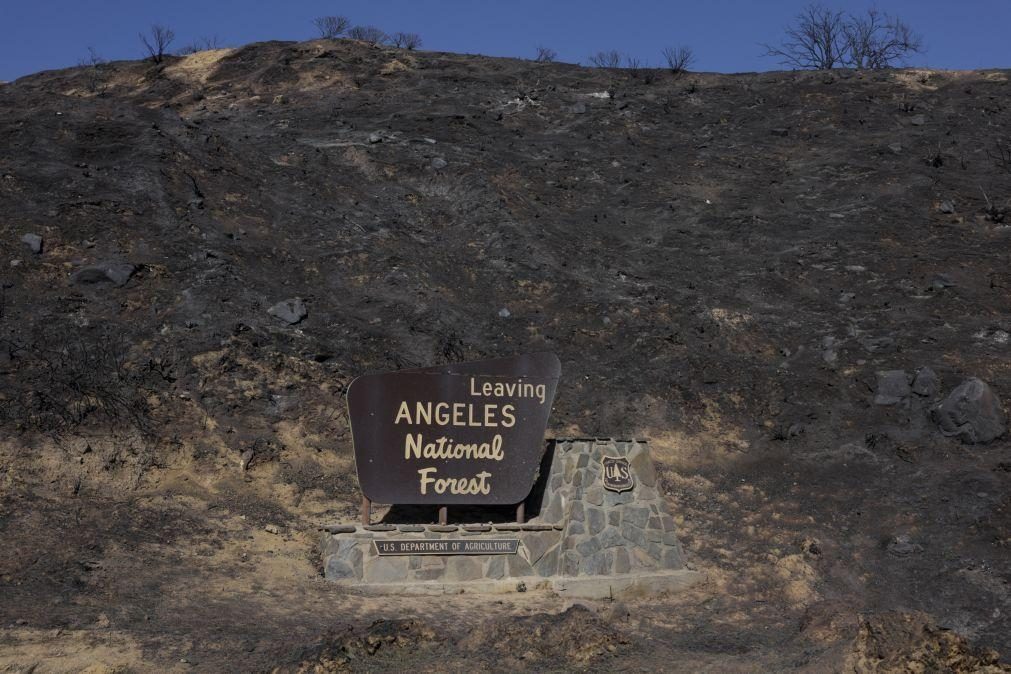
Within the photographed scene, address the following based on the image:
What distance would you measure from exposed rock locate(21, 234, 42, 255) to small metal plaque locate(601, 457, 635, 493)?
14.0 metres

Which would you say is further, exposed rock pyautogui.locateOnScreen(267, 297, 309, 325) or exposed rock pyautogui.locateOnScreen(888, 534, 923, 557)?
exposed rock pyautogui.locateOnScreen(267, 297, 309, 325)

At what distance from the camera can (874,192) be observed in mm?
28969

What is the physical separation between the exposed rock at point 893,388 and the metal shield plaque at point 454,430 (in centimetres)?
867

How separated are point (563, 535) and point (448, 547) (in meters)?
1.87

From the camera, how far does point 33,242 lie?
21562 mm

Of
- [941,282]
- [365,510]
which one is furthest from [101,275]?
[941,282]

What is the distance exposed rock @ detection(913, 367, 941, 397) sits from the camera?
20.4 meters

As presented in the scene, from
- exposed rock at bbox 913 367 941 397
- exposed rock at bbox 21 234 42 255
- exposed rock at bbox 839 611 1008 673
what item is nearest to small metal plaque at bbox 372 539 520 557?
exposed rock at bbox 839 611 1008 673

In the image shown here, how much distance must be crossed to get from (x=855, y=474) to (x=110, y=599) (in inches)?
531

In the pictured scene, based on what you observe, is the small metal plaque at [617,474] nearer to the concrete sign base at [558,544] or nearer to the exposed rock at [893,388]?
the concrete sign base at [558,544]

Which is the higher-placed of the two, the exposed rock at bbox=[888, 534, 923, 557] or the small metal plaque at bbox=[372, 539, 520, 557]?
the small metal plaque at bbox=[372, 539, 520, 557]

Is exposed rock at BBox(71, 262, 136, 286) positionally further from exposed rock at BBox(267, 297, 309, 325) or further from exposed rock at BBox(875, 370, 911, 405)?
exposed rock at BBox(875, 370, 911, 405)

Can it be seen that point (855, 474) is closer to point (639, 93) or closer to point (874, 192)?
point (874, 192)

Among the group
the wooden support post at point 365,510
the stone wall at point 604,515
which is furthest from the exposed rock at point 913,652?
the wooden support post at point 365,510
